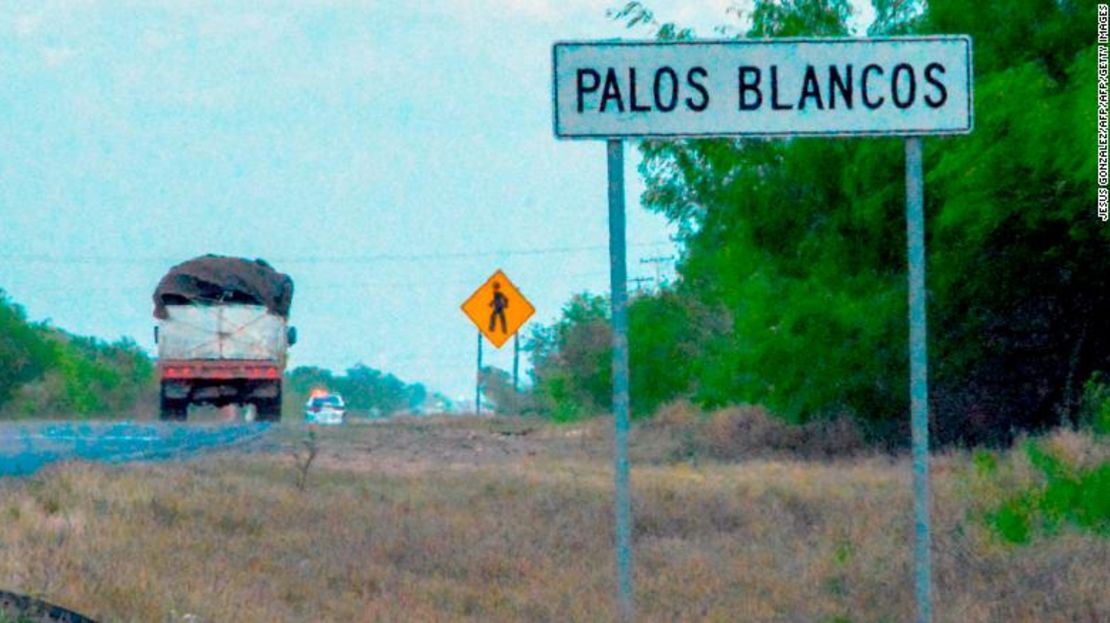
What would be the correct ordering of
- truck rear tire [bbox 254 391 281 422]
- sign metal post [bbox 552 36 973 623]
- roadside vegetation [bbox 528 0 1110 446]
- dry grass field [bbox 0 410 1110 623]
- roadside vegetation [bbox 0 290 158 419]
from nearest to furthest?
sign metal post [bbox 552 36 973 623], dry grass field [bbox 0 410 1110 623], roadside vegetation [bbox 528 0 1110 446], truck rear tire [bbox 254 391 281 422], roadside vegetation [bbox 0 290 158 419]

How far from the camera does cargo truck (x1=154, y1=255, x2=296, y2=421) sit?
1623 inches

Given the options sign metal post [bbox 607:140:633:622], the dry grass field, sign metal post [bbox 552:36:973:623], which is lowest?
the dry grass field

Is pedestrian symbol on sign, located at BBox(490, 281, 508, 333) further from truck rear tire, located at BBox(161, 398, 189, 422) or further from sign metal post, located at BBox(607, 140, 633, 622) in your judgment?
sign metal post, located at BBox(607, 140, 633, 622)

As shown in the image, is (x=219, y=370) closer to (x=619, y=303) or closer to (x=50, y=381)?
(x=619, y=303)

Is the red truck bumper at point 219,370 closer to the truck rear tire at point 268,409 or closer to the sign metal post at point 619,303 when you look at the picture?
the truck rear tire at point 268,409

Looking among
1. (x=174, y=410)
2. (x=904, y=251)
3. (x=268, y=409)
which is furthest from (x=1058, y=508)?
(x=174, y=410)

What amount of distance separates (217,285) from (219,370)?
2.07 metres

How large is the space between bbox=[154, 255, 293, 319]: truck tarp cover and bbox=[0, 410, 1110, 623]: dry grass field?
2206 cm

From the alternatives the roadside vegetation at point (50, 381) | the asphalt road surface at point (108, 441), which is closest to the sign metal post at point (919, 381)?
the asphalt road surface at point (108, 441)

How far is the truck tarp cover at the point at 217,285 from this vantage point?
41.2 meters

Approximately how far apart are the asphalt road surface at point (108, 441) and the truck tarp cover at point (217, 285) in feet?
14.1

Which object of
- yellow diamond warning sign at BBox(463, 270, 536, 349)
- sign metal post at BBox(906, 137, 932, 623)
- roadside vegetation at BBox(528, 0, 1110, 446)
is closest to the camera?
sign metal post at BBox(906, 137, 932, 623)

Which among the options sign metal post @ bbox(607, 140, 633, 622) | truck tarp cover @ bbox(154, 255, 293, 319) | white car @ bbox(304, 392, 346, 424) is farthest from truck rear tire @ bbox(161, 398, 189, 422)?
sign metal post @ bbox(607, 140, 633, 622)

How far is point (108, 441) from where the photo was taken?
27.7 metres
